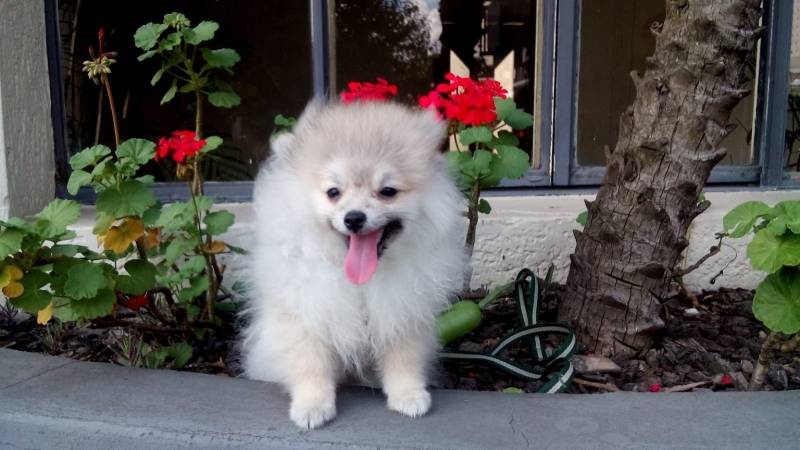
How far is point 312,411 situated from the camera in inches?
74.1

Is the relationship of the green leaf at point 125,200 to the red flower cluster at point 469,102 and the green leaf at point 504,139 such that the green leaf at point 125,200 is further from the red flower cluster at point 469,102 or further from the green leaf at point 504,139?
the green leaf at point 504,139

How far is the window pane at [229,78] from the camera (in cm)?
397

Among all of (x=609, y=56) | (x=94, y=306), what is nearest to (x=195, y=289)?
(x=94, y=306)

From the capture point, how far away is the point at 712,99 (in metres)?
2.27

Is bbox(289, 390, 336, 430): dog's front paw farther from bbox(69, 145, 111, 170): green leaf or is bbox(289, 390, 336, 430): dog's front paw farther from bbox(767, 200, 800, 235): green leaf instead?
bbox(767, 200, 800, 235): green leaf

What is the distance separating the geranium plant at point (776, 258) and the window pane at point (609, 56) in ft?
8.25

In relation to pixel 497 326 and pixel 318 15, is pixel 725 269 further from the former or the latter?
pixel 318 15

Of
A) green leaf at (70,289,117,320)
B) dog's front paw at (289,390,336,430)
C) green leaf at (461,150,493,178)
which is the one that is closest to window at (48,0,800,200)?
green leaf at (461,150,493,178)

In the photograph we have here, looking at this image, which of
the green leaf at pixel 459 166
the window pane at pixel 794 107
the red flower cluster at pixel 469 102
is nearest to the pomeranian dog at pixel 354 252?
the green leaf at pixel 459 166

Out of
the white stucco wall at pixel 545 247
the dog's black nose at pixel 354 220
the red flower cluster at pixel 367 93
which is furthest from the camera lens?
the white stucco wall at pixel 545 247

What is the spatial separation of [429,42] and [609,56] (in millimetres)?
1642

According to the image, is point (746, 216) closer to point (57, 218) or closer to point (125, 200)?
point (125, 200)

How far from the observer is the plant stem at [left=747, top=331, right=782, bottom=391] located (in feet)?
7.00

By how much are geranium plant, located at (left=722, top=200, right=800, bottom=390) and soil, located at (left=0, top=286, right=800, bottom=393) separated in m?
0.32
